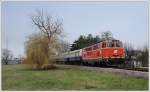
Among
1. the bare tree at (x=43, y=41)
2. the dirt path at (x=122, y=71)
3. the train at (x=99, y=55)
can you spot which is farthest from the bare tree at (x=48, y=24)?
the dirt path at (x=122, y=71)

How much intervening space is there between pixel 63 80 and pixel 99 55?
643mm

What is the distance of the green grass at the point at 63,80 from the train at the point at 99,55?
0.20m

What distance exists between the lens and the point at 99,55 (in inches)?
238

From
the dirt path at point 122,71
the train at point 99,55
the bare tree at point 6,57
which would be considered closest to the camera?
the dirt path at point 122,71

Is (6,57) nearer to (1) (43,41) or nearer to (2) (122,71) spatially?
(1) (43,41)

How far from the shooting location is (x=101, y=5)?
574cm

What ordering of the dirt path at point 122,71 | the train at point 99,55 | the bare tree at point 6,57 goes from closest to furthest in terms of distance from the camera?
the dirt path at point 122,71, the bare tree at point 6,57, the train at point 99,55

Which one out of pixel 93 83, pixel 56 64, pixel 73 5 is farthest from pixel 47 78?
pixel 73 5

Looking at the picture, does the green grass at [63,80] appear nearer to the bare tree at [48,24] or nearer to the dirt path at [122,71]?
the dirt path at [122,71]

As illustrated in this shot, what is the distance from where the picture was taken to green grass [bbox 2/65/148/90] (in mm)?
5645

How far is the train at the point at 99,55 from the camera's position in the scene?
586 cm

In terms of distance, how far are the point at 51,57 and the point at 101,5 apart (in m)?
0.93

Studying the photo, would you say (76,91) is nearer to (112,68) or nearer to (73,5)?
(112,68)

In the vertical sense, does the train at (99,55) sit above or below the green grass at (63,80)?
above
